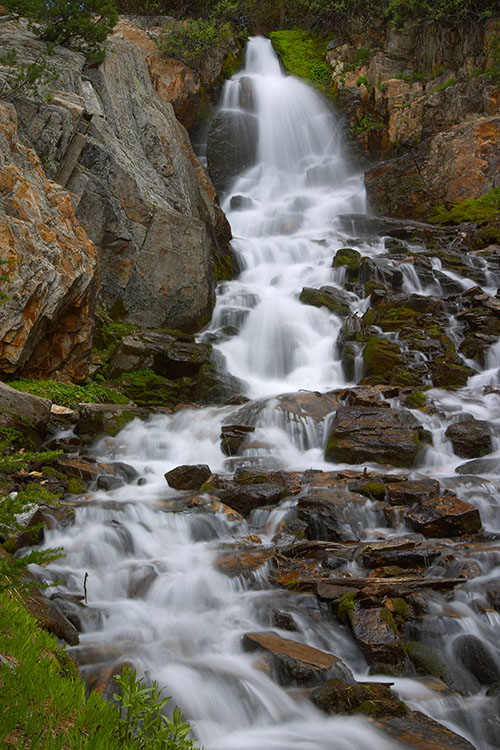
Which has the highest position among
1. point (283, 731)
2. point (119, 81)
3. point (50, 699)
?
point (119, 81)

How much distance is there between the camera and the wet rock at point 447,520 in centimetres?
756

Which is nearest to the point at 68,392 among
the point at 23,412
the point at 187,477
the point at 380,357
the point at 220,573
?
the point at 23,412

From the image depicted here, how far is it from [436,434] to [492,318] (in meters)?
6.69

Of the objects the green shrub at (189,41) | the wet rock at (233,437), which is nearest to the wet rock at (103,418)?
the wet rock at (233,437)

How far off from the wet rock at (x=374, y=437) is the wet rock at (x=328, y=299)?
271 inches

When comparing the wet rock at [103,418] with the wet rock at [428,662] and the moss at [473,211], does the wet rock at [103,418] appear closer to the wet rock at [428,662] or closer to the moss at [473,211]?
the wet rock at [428,662]

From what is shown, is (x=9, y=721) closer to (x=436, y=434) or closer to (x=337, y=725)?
(x=337, y=725)

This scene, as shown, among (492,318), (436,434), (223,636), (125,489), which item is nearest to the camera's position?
(223,636)

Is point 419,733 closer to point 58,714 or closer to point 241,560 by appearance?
point 58,714

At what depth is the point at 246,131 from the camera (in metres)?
30.4

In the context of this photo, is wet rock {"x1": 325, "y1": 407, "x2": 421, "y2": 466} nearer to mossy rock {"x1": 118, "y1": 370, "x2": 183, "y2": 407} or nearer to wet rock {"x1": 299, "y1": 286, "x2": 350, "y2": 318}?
mossy rock {"x1": 118, "y1": 370, "x2": 183, "y2": 407}

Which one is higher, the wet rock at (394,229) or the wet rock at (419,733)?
the wet rock at (419,733)

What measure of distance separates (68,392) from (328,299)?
30.8ft

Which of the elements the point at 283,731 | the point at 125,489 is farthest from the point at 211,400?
the point at 283,731
